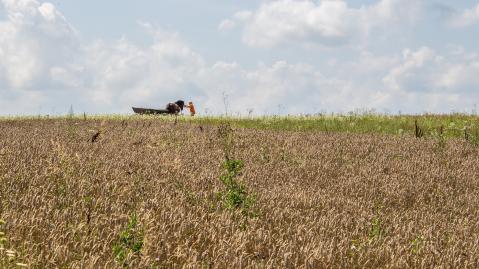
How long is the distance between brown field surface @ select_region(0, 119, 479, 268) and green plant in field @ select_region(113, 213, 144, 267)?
0.01 meters

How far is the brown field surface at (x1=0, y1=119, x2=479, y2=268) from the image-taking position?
3969 mm

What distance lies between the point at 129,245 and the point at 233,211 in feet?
5.54

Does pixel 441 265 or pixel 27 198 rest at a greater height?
pixel 27 198

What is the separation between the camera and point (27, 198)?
16.6 ft

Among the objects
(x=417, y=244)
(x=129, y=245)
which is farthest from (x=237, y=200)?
(x=129, y=245)

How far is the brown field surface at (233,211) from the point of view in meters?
3.97

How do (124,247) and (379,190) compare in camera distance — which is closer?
(124,247)

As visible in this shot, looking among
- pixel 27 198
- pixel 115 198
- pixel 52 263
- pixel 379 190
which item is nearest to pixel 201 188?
pixel 115 198

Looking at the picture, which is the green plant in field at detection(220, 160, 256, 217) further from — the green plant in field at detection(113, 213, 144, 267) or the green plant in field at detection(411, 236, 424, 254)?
the green plant in field at detection(113, 213, 144, 267)

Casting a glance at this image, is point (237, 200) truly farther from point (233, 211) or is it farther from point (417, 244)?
point (417, 244)

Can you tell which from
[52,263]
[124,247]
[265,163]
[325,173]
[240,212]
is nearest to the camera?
[52,263]

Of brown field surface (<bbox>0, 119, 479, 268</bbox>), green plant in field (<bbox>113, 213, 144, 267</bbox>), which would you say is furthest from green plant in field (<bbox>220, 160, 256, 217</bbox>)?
green plant in field (<bbox>113, 213, 144, 267</bbox>)

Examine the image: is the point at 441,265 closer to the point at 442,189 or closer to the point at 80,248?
the point at 80,248

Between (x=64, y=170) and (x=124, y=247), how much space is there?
2.59 meters
